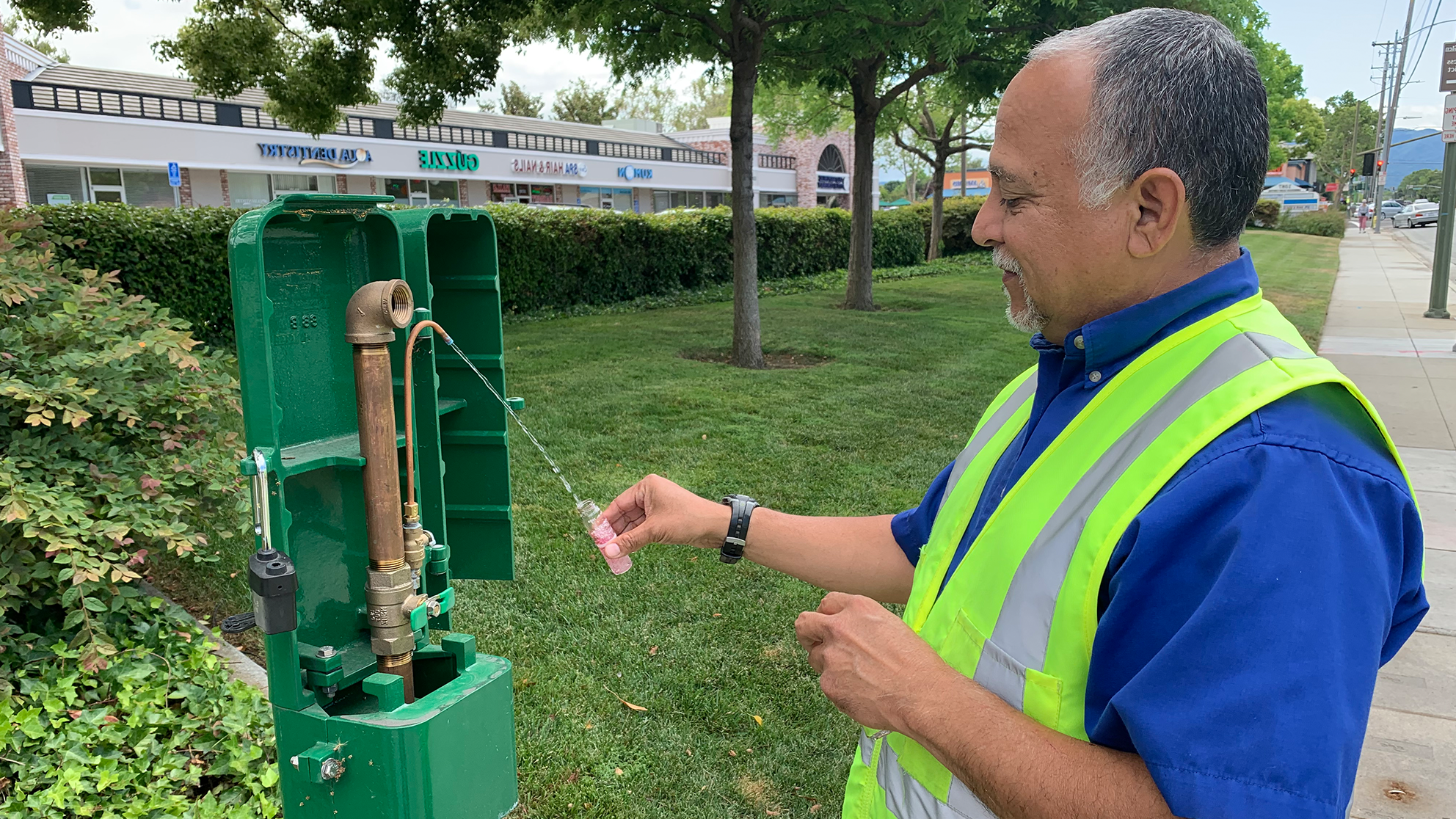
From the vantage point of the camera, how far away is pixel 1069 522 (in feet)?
3.87

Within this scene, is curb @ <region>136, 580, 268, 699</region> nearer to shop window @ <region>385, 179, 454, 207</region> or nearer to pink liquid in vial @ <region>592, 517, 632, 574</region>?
pink liquid in vial @ <region>592, 517, 632, 574</region>

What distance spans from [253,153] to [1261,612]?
3413 centimetres

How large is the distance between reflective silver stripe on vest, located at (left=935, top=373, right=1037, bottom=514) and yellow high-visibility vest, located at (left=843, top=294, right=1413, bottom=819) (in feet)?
1.04

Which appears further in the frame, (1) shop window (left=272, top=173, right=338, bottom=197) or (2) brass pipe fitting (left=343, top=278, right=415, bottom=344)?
(1) shop window (left=272, top=173, right=338, bottom=197)

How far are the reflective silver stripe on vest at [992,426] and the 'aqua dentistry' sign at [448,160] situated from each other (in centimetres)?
3597

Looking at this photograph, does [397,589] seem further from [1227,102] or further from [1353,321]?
[1353,321]

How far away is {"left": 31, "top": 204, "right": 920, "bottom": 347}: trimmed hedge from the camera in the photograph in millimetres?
9773

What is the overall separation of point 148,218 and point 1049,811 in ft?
36.6

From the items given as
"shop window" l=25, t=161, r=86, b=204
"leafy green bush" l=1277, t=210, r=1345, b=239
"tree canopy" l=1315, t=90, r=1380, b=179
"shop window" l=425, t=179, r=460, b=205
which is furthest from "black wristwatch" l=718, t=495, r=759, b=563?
"tree canopy" l=1315, t=90, r=1380, b=179

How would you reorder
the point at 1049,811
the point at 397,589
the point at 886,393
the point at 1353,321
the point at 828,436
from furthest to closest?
the point at 1353,321 → the point at 886,393 → the point at 828,436 → the point at 397,589 → the point at 1049,811

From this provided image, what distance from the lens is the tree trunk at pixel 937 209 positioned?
908 inches


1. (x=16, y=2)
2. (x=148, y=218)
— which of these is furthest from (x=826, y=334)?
(x=16, y=2)

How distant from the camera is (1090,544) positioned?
112 centimetres

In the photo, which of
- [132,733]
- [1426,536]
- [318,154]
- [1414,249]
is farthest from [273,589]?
[1414,249]
